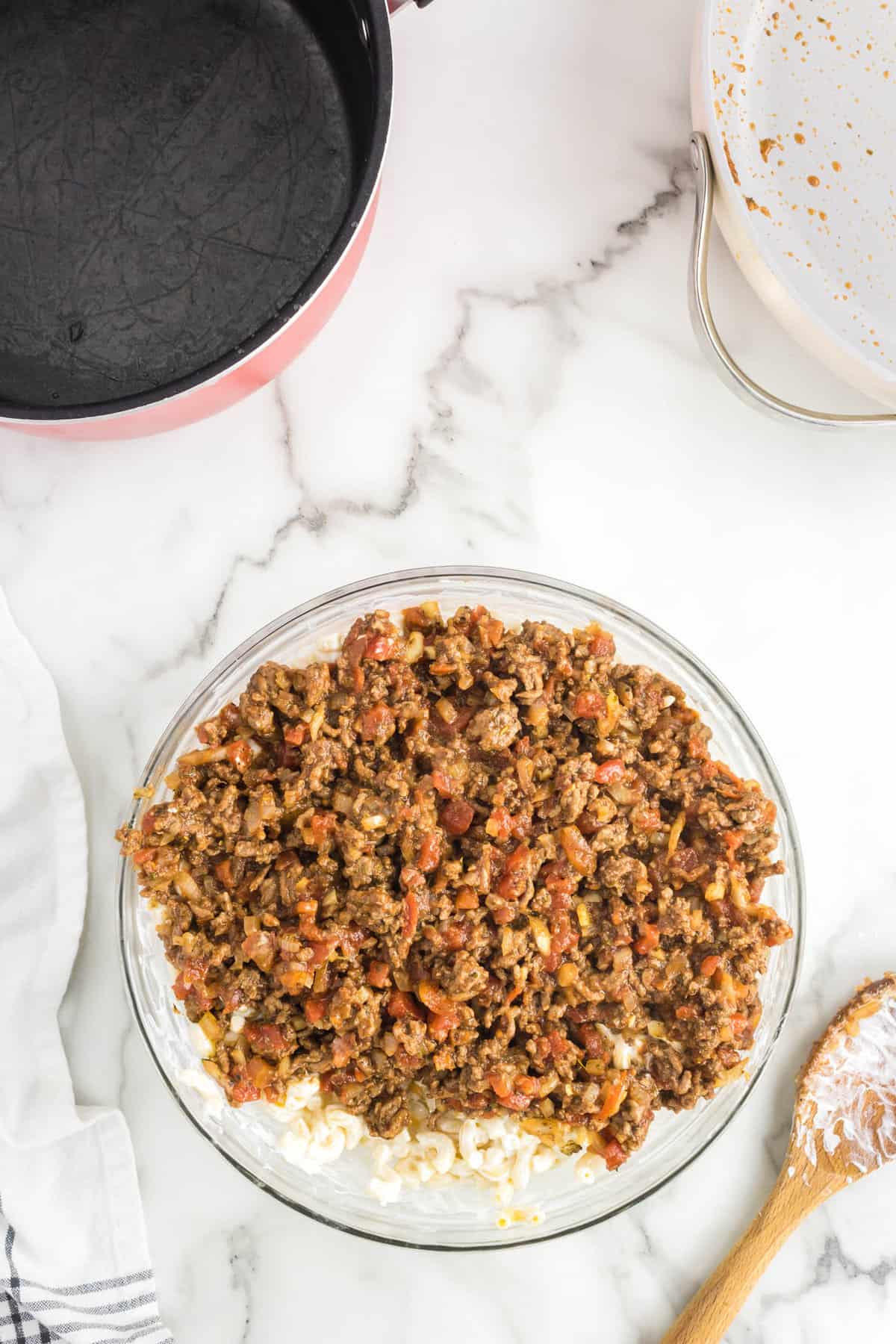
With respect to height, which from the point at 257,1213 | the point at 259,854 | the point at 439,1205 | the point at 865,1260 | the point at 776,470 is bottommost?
the point at 865,1260

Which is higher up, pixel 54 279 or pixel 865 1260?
pixel 54 279

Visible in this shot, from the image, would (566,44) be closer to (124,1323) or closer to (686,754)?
(686,754)

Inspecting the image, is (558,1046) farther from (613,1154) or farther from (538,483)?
(538,483)

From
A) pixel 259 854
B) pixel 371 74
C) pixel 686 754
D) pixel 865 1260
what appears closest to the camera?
pixel 259 854

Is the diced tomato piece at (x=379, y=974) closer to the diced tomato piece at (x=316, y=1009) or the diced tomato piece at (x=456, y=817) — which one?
the diced tomato piece at (x=316, y=1009)

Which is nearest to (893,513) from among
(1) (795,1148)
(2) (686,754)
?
(2) (686,754)

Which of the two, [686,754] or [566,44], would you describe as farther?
[566,44]

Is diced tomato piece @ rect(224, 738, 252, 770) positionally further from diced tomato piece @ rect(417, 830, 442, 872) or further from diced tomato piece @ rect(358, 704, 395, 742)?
diced tomato piece @ rect(417, 830, 442, 872)

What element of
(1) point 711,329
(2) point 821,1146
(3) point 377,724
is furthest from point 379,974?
(1) point 711,329
